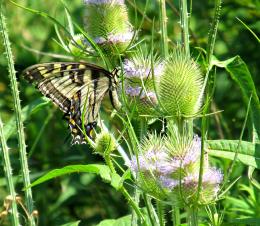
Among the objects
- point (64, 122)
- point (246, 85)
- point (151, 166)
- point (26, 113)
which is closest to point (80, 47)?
point (26, 113)

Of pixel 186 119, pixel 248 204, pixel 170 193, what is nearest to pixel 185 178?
pixel 170 193

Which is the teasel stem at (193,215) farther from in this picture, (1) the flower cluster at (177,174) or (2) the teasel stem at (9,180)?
(2) the teasel stem at (9,180)

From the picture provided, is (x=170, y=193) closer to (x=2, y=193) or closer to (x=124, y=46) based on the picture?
(x=124, y=46)

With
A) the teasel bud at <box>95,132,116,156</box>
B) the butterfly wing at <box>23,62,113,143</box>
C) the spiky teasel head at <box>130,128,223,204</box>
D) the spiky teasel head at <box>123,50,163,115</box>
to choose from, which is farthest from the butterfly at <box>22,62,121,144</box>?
the spiky teasel head at <box>130,128,223,204</box>

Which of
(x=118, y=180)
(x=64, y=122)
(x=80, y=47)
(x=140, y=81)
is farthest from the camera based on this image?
(x=64, y=122)

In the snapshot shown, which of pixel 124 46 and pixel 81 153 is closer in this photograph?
pixel 124 46

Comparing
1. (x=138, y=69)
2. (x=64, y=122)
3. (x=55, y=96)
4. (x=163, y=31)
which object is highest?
(x=163, y=31)

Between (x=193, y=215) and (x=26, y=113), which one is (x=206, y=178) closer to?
(x=193, y=215)
